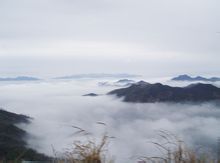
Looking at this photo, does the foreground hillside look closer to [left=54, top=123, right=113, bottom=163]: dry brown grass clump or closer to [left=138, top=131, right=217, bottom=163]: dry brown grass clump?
[left=54, top=123, right=113, bottom=163]: dry brown grass clump

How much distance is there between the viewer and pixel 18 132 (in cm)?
12975

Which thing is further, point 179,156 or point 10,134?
point 10,134

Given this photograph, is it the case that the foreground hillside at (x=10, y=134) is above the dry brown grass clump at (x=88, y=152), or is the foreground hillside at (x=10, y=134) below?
below

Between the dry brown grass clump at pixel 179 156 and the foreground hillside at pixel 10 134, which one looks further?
the foreground hillside at pixel 10 134

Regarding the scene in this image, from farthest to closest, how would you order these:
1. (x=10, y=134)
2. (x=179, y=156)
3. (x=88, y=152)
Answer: (x=10, y=134), (x=88, y=152), (x=179, y=156)

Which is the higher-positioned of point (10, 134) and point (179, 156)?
point (179, 156)

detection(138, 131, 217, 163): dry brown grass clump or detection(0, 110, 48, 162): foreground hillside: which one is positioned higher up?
detection(138, 131, 217, 163): dry brown grass clump

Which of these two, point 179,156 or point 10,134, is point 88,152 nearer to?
point 179,156

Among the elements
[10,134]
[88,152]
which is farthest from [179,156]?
[10,134]

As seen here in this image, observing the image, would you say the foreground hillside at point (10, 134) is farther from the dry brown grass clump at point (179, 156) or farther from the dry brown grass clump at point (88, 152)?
the dry brown grass clump at point (179, 156)

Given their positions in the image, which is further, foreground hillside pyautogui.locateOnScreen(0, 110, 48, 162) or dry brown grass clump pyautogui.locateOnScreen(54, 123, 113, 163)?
foreground hillside pyautogui.locateOnScreen(0, 110, 48, 162)

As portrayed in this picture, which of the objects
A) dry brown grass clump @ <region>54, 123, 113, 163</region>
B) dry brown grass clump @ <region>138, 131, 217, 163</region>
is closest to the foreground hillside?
dry brown grass clump @ <region>54, 123, 113, 163</region>

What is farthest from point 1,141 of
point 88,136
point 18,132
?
point 88,136

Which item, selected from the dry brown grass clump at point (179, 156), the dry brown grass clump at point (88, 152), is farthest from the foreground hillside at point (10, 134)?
the dry brown grass clump at point (179, 156)
